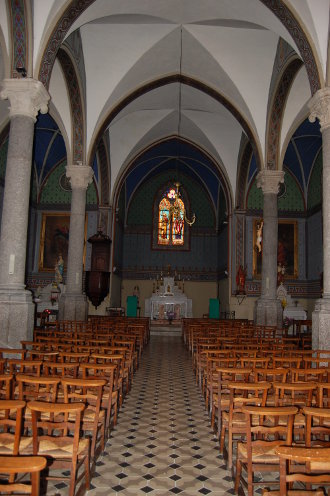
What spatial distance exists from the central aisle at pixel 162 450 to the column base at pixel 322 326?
2.50 meters

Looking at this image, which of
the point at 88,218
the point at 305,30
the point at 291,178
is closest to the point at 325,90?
the point at 305,30

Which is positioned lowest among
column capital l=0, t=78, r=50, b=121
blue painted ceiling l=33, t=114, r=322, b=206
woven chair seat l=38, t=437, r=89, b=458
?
woven chair seat l=38, t=437, r=89, b=458

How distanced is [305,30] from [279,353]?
281 inches

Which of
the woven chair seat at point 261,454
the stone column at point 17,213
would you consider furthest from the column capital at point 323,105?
the woven chair seat at point 261,454

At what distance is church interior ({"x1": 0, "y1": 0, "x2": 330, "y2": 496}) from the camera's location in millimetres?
8703

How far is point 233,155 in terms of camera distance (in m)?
20.2

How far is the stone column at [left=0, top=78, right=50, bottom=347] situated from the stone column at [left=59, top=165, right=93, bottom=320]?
521cm

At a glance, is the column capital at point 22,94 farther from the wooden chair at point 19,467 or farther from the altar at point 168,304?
the altar at point 168,304

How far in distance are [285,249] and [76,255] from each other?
11.9 meters

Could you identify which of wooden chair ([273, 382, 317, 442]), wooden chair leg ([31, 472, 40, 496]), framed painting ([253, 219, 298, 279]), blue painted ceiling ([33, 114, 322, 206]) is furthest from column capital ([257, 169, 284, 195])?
wooden chair leg ([31, 472, 40, 496])

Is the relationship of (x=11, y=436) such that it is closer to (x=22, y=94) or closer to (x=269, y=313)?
(x=22, y=94)

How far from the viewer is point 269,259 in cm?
1377

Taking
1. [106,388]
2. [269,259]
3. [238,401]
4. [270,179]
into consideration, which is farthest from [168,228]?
[238,401]

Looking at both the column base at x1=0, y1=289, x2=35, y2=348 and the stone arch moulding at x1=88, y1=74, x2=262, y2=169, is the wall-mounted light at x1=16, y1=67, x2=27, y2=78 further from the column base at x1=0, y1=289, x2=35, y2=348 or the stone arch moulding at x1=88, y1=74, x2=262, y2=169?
the stone arch moulding at x1=88, y1=74, x2=262, y2=169
